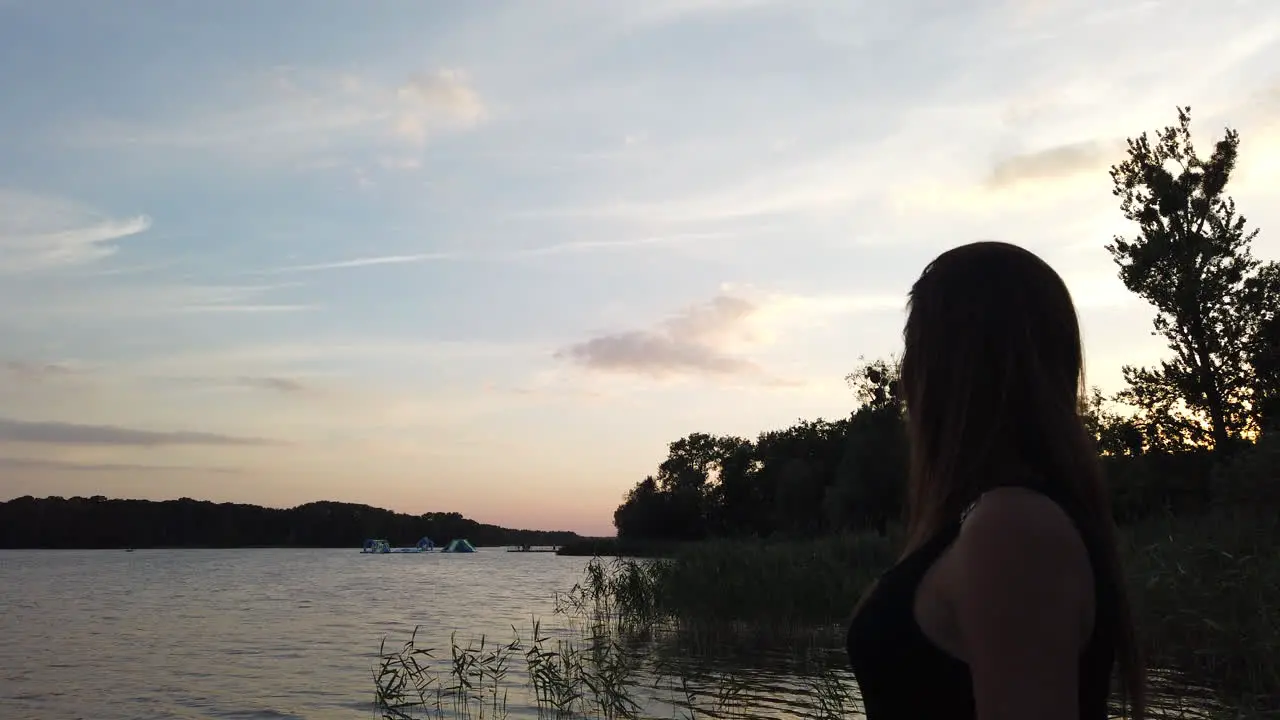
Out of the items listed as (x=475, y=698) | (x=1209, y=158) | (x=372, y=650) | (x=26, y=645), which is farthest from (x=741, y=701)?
(x=1209, y=158)

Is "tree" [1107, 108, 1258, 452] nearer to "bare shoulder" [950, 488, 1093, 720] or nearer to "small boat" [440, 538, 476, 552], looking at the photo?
"bare shoulder" [950, 488, 1093, 720]

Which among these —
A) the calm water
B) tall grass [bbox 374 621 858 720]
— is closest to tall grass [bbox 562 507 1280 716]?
the calm water

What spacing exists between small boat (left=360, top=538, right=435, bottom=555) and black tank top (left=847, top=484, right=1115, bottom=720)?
135159 millimetres

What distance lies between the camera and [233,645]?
24250 mm

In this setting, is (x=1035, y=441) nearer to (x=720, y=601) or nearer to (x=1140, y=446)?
(x=720, y=601)

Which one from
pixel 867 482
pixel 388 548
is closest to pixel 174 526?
pixel 388 548

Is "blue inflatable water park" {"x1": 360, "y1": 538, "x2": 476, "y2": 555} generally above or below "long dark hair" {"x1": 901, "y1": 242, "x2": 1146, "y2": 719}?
below

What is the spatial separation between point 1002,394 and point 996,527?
38 centimetres

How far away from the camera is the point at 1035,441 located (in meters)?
1.91

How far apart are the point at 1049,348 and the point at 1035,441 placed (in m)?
0.21

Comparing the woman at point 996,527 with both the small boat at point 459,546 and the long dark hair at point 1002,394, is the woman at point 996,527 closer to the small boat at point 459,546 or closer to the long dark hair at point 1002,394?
the long dark hair at point 1002,394

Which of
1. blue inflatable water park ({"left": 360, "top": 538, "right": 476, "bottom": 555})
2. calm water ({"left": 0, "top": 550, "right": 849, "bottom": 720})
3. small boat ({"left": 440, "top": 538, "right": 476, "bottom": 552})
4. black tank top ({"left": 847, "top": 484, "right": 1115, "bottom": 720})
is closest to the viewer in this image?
black tank top ({"left": 847, "top": 484, "right": 1115, "bottom": 720})

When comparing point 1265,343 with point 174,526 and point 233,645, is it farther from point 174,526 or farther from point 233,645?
point 174,526

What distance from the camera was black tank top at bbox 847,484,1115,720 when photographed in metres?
1.84
